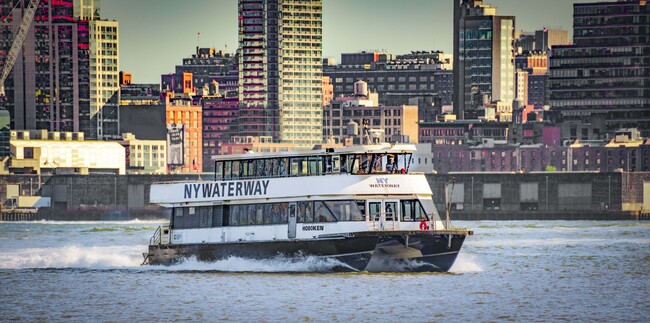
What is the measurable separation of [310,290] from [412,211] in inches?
245

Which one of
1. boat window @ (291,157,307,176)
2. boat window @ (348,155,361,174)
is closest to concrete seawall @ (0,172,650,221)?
boat window @ (291,157,307,176)

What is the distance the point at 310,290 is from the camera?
68.4 metres

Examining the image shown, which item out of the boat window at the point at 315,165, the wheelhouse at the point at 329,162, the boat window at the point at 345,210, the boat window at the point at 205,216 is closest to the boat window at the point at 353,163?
the wheelhouse at the point at 329,162

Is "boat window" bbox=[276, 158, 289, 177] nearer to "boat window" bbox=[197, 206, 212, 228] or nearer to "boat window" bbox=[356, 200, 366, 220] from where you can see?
"boat window" bbox=[356, 200, 366, 220]

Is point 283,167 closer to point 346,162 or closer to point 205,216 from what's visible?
point 346,162

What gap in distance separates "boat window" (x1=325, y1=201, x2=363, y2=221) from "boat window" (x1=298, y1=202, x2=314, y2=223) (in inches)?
45.5

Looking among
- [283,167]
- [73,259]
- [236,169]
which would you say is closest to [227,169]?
[236,169]

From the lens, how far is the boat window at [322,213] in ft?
232

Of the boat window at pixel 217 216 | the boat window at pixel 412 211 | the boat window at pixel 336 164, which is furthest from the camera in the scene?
the boat window at pixel 217 216

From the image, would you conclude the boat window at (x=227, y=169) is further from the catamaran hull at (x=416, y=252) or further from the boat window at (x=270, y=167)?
the catamaran hull at (x=416, y=252)

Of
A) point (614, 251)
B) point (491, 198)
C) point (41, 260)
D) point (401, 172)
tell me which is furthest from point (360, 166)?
point (491, 198)

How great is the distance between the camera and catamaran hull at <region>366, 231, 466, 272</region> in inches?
2739

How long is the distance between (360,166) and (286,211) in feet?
14.1

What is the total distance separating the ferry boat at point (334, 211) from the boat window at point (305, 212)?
0.15 ft
